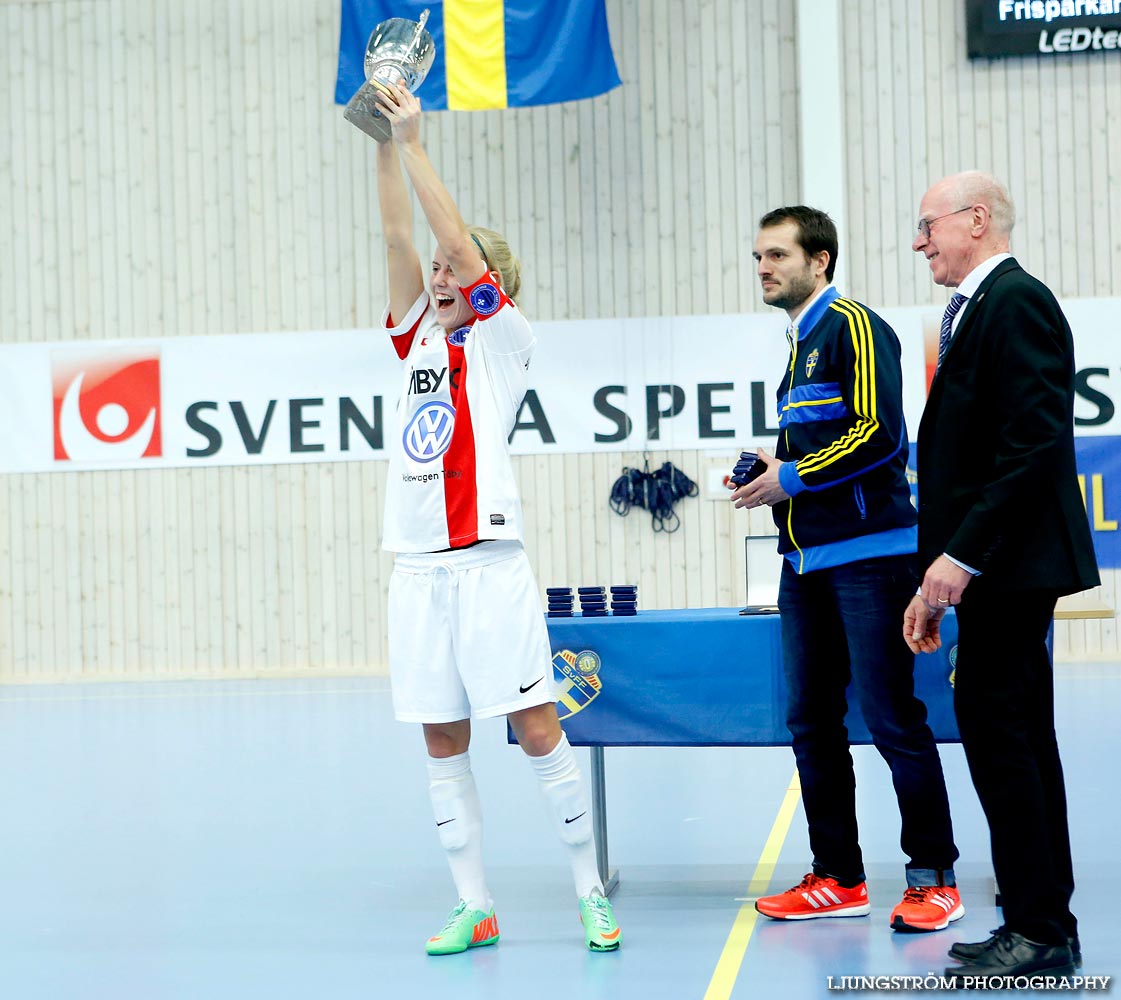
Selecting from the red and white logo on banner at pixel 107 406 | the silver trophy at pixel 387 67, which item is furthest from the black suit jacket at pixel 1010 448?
the red and white logo on banner at pixel 107 406

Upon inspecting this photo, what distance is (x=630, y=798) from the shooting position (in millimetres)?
4707

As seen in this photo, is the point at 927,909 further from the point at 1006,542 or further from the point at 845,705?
the point at 1006,542

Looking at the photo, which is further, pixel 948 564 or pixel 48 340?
pixel 48 340

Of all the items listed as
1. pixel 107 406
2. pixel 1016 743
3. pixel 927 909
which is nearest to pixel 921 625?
pixel 1016 743

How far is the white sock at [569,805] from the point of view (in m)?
2.88

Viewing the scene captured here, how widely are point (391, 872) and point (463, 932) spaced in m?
0.81

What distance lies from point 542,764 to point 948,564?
3.45 ft

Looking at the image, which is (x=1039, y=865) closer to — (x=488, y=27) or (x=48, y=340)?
(x=488, y=27)

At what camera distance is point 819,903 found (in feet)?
10.1

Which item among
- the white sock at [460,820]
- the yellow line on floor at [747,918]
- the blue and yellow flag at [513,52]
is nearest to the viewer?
the yellow line on floor at [747,918]

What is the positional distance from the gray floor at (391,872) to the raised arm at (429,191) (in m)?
1.57

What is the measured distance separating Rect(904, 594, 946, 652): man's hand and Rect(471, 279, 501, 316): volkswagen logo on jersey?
1.11 metres

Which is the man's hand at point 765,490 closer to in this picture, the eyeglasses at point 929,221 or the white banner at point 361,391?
the eyeglasses at point 929,221

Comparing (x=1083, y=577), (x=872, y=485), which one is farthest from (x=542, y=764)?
(x=1083, y=577)
